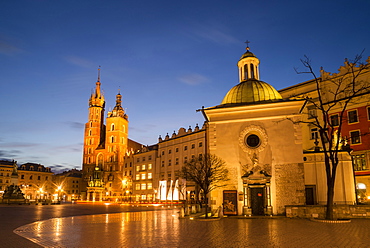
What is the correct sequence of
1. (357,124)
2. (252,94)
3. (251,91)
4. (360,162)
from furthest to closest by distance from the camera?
(357,124), (360,162), (251,91), (252,94)

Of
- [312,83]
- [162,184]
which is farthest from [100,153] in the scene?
[312,83]

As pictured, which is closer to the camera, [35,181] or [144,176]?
[144,176]

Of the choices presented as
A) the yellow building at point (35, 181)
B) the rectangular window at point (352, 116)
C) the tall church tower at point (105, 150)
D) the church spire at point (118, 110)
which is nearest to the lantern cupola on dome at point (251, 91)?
the rectangular window at point (352, 116)

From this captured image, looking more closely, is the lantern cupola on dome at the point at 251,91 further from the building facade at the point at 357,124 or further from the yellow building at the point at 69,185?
the yellow building at the point at 69,185

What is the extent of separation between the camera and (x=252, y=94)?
27.7m

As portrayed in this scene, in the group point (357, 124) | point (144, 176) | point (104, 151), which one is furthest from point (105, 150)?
point (357, 124)

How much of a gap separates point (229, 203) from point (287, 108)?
918cm

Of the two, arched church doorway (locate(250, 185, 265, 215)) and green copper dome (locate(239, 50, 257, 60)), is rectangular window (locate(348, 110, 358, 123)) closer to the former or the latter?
green copper dome (locate(239, 50, 257, 60))

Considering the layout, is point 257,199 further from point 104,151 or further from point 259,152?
point 104,151

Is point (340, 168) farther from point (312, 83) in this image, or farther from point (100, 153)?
point (100, 153)

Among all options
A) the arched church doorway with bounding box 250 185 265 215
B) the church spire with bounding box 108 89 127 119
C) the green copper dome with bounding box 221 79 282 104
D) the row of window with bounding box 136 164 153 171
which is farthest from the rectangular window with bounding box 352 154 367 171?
the church spire with bounding box 108 89 127 119

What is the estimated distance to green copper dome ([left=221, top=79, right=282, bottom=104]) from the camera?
90.0 feet

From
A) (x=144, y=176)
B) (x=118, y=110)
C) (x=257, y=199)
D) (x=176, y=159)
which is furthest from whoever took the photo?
(x=118, y=110)

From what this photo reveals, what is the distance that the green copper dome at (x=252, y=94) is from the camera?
27422 millimetres
